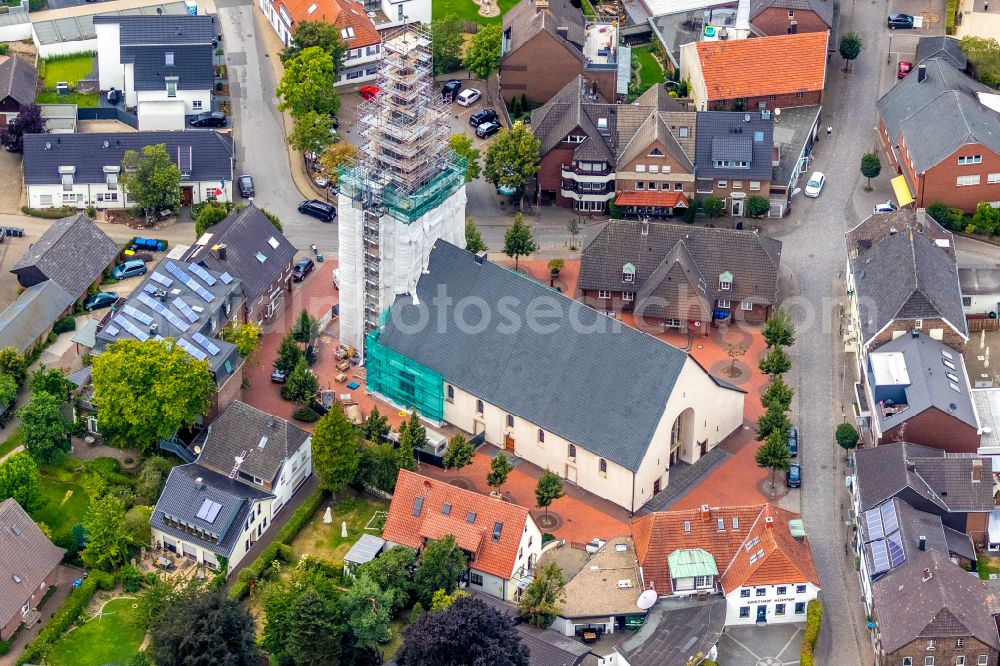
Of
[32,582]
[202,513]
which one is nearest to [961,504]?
Answer: [202,513]

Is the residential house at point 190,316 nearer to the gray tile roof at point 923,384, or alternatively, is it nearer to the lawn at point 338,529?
the lawn at point 338,529

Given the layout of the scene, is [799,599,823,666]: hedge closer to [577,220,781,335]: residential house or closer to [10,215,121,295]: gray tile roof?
[577,220,781,335]: residential house

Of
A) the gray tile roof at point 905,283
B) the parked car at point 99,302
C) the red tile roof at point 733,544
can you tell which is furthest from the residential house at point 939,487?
the parked car at point 99,302

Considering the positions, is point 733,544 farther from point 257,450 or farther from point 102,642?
point 102,642

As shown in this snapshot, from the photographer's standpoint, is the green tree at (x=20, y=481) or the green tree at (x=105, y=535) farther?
the green tree at (x=20, y=481)

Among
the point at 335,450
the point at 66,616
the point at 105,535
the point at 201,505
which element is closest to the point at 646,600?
the point at 335,450

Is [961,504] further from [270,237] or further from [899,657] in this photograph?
[270,237]
